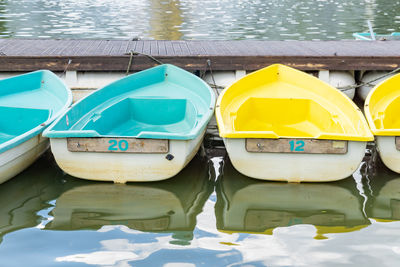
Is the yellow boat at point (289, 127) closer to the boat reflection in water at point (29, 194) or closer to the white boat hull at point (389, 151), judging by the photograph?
the white boat hull at point (389, 151)

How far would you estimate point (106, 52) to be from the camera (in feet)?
24.5

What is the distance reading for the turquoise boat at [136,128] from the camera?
4.64 meters

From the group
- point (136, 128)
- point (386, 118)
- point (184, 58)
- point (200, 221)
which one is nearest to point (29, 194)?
point (136, 128)

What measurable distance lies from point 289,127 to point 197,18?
15770 mm

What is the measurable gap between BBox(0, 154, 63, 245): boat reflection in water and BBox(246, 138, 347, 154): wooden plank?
7.38ft

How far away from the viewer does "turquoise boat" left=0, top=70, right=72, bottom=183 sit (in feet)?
15.5

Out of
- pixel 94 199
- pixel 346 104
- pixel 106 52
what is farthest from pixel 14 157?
pixel 346 104

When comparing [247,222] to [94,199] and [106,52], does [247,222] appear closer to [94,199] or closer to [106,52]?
[94,199]

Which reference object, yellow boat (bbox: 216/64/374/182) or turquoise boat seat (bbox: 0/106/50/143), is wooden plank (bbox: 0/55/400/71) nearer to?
yellow boat (bbox: 216/64/374/182)

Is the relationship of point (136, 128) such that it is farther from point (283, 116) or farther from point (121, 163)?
point (283, 116)

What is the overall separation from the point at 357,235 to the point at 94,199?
2.51 metres

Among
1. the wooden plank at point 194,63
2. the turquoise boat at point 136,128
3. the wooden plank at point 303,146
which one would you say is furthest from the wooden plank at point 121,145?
the wooden plank at point 194,63

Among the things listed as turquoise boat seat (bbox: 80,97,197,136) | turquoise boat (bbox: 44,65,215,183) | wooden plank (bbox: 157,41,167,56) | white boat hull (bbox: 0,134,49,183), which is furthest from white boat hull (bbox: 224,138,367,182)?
wooden plank (bbox: 157,41,167,56)

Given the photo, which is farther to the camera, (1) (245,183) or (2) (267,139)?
(1) (245,183)
